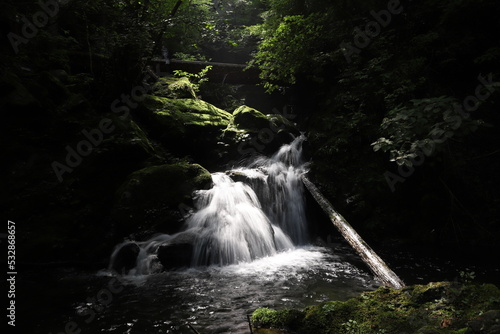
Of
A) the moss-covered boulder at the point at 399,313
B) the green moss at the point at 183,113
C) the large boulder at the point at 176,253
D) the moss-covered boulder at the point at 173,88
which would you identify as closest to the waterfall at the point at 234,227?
the large boulder at the point at 176,253

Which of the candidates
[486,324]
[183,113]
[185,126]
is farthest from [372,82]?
[486,324]

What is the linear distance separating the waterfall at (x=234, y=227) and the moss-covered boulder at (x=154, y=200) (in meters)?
0.33

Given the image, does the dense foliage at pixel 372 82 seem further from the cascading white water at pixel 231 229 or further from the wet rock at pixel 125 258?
the wet rock at pixel 125 258

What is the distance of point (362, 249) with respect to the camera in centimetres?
556

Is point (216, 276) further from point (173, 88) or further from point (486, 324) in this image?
point (173, 88)

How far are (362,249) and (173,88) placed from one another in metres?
10.4

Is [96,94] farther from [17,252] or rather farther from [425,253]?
[425,253]

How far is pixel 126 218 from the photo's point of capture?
22.1 feet

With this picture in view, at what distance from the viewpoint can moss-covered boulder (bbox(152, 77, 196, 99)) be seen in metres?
11.9

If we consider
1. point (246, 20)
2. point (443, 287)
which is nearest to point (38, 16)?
point (443, 287)

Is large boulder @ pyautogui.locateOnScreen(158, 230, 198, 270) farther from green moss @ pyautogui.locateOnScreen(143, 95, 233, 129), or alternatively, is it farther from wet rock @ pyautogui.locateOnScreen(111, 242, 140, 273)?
green moss @ pyautogui.locateOnScreen(143, 95, 233, 129)

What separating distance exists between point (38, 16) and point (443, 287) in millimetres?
11805

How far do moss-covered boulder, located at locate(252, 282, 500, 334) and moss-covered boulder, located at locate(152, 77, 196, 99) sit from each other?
34.6 feet

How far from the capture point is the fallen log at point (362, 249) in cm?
460
